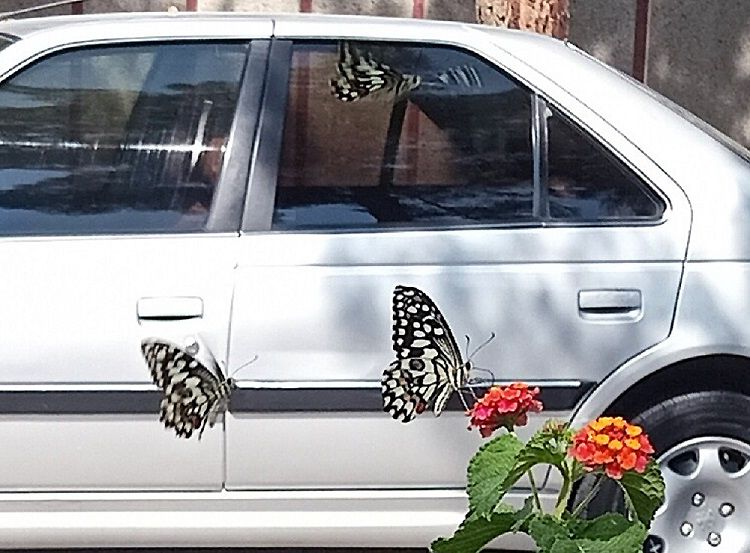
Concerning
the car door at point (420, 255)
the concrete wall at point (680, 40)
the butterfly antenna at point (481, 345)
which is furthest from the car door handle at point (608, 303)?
the concrete wall at point (680, 40)

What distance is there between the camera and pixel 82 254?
3.31 meters

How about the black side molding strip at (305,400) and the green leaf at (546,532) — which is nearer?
the green leaf at (546,532)

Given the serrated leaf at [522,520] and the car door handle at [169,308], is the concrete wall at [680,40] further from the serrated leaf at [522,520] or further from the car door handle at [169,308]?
the serrated leaf at [522,520]

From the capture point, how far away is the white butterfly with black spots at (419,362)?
10.8ft

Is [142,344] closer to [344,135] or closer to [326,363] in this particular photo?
[326,363]

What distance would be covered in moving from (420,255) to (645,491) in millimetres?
1302

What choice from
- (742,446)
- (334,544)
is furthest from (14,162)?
(742,446)

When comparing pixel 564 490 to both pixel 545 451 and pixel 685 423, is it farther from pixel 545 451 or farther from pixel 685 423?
pixel 685 423

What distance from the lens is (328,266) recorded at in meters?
3.33

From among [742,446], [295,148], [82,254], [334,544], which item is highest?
[295,148]

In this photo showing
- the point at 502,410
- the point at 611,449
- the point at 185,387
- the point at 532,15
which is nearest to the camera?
the point at 611,449

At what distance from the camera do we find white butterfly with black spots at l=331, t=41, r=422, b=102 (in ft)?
11.6

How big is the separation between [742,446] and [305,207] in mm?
1304

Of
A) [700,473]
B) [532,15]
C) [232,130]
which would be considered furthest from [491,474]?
[532,15]
